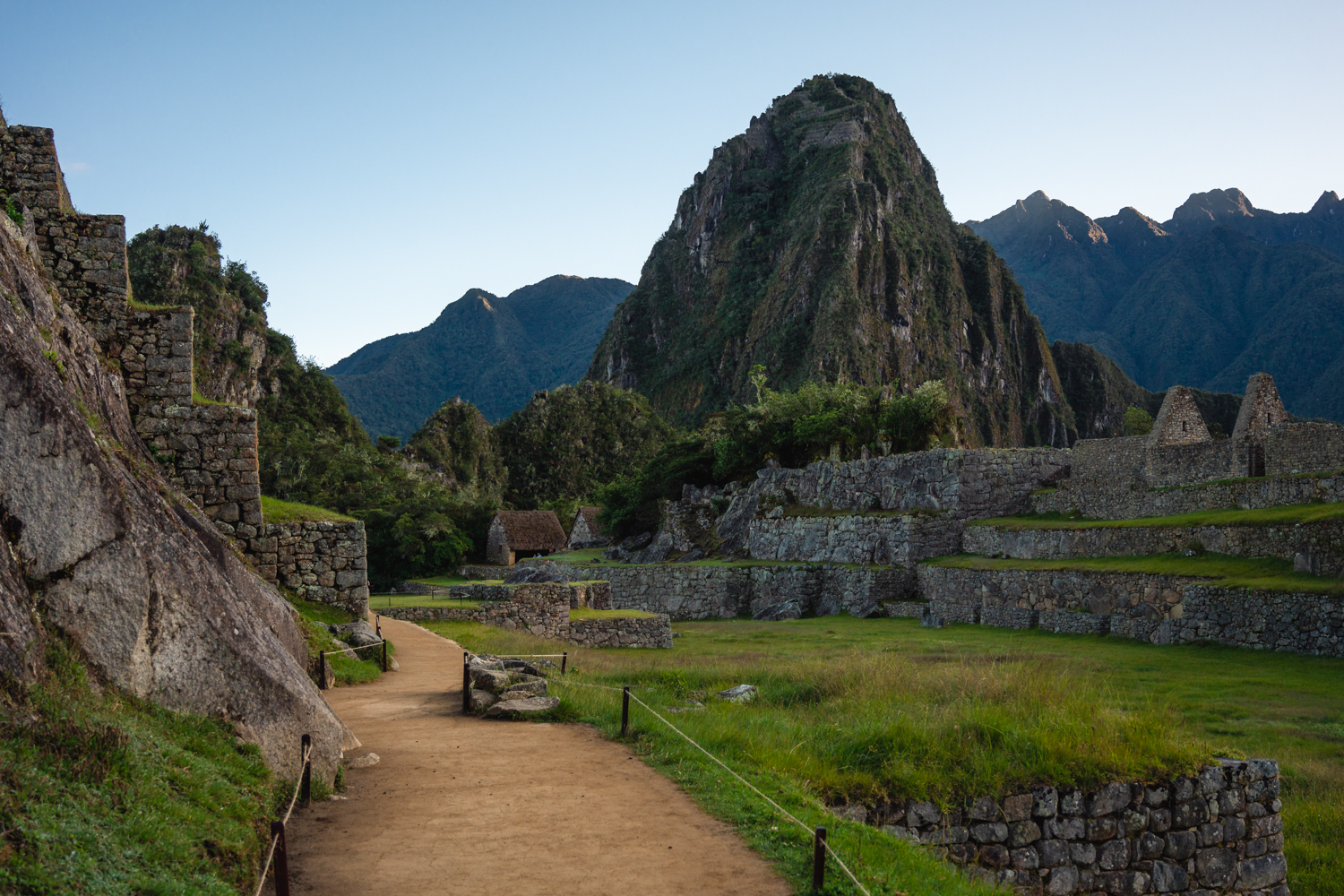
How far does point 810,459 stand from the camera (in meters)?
38.5

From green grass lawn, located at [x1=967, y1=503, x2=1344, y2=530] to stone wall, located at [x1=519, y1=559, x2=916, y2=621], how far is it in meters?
3.47

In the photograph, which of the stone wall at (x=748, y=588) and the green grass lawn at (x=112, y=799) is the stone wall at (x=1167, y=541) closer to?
the stone wall at (x=748, y=588)

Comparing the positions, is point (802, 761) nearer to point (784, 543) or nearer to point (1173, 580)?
point (1173, 580)

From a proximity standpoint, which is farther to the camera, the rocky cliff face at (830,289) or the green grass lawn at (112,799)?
the rocky cliff face at (830,289)

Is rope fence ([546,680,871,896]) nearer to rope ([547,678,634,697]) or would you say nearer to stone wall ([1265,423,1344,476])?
rope ([547,678,634,697])

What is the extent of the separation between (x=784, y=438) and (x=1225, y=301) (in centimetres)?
13769

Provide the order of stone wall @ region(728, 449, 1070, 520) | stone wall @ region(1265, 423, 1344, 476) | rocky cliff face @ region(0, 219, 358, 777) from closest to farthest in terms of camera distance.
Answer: rocky cliff face @ region(0, 219, 358, 777) < stone wall @ region(1265, 423, 1344, 476) < stone wall @ region(728, 449, 1070, 520)

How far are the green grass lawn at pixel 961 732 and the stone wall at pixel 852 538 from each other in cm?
1164

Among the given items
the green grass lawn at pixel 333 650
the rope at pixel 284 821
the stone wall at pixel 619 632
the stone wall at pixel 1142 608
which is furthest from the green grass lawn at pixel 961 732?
the stone wall at pixel 619 632

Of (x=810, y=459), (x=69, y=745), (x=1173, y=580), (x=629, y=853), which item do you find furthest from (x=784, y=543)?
(x=69, y=745)

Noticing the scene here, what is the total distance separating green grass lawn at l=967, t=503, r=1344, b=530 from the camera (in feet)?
53.7

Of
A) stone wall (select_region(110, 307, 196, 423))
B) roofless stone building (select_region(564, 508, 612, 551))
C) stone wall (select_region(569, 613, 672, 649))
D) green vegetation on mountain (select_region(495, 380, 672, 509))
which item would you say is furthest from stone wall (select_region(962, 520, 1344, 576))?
green vegetation on mountain (select_region(495, 380, 672, 509))

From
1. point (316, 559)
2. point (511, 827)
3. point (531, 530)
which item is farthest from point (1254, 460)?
point (531, 530)

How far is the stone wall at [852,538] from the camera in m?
26.5
